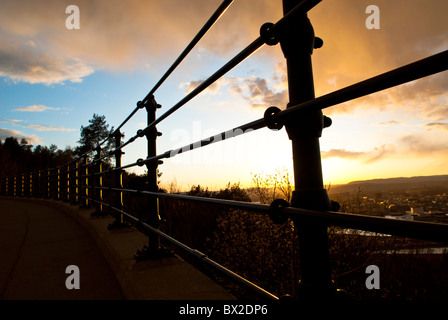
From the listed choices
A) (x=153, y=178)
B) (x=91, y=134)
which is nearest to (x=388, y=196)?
(x=153, y=178)

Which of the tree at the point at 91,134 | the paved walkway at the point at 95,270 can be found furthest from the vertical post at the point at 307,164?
the tree at the point at 91,134

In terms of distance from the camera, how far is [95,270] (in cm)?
238

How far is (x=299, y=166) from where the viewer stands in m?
0.83

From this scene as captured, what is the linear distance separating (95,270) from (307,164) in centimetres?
229

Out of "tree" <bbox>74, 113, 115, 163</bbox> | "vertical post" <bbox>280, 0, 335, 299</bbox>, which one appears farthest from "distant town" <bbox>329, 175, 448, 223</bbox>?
"tree" <bbox>74, 113, 115, 163</bbox>

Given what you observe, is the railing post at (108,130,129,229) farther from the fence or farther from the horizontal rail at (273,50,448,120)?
the horizontal rail at (273,50,448,120)

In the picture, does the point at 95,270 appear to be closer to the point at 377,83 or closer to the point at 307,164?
the point at 307,164

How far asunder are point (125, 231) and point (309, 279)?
9.42 ft

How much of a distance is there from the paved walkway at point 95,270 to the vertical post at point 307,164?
0.79m

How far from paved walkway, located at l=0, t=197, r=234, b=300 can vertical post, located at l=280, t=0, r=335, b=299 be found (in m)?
0.79

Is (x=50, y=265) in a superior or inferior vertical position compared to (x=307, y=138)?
inferior

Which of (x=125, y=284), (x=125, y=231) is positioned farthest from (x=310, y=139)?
(x=125, y=231)
